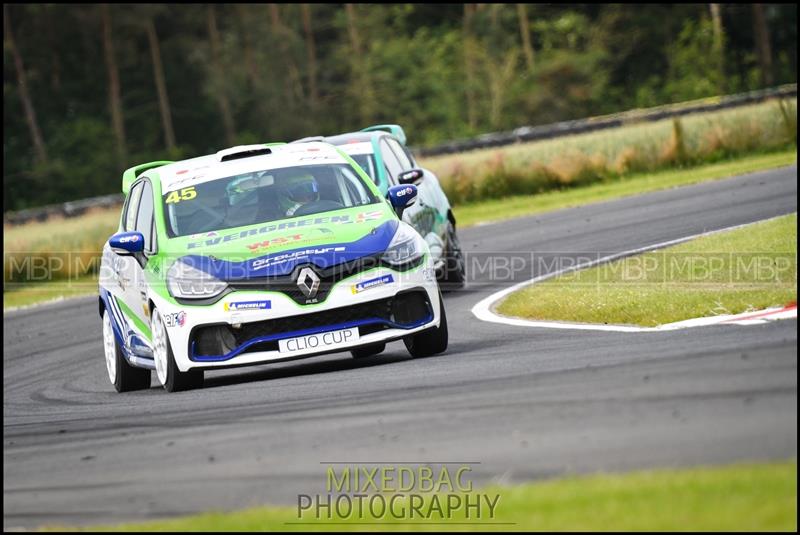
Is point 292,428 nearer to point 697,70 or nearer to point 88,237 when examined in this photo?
point 88,237

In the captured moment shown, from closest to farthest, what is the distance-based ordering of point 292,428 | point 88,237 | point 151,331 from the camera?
point 292,428 → point 151,331 → point 88,237

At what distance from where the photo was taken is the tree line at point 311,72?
60344 mm

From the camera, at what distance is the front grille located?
30.1ft

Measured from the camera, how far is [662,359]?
7.34 m

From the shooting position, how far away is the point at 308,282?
9.21 meters

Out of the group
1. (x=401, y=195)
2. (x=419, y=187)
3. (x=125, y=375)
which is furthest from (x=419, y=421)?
(x=419, y=187)

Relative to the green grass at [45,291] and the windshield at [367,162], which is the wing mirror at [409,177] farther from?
the green grass at [45,291]

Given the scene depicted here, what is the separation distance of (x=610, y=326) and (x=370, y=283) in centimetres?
212

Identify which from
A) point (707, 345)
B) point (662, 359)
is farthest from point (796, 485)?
point (707, 345)

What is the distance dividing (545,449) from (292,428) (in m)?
1.68

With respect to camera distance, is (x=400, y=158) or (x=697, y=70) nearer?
(x=400, y=158)

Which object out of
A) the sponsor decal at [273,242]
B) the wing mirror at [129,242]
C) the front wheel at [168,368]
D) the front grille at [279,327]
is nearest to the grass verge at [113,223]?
the wing mirror at [129,242]

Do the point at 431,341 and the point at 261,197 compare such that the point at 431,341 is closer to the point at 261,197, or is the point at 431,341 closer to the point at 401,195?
the point at 401,195

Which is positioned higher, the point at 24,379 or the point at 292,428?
the point at 292,428
